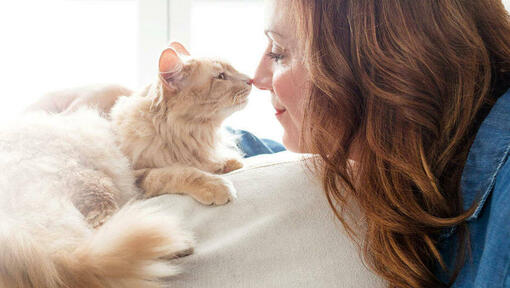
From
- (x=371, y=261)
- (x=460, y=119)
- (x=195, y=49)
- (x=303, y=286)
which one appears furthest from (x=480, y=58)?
(x=195, y=49)

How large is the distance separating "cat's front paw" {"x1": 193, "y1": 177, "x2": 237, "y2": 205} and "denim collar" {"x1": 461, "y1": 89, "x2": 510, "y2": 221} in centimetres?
53

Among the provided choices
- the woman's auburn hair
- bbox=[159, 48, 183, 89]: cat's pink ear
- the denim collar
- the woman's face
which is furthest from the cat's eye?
the denim collar

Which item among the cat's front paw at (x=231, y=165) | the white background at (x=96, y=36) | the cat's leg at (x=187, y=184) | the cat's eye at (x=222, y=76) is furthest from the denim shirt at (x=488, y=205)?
the white background at (x=96, y=36)

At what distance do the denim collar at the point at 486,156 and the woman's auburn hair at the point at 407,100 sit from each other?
3 centimetres

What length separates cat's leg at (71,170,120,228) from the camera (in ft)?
3.65

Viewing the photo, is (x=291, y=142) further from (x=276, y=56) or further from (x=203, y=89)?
(x=203, y=89)

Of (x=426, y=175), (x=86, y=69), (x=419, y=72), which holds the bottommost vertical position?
(x=86, y=69)

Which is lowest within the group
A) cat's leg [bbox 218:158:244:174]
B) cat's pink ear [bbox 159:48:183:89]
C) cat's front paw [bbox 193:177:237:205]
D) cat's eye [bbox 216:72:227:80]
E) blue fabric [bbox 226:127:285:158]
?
blue fabric [bbox 226:127:285:158]

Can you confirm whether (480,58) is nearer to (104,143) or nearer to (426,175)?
(426,175)

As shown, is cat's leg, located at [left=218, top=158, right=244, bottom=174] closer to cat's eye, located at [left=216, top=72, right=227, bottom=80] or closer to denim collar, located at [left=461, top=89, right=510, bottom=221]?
cat's eye, located at [left=216, top=72, right=227, bottom=80]

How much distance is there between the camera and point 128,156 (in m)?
1.42

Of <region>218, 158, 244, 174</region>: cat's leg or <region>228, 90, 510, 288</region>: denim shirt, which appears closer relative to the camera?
<region>228, 90, 510, 288</region>: denim shirt

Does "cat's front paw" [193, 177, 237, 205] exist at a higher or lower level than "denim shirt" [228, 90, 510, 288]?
lower

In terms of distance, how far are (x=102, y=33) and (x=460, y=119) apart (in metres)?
2.05
